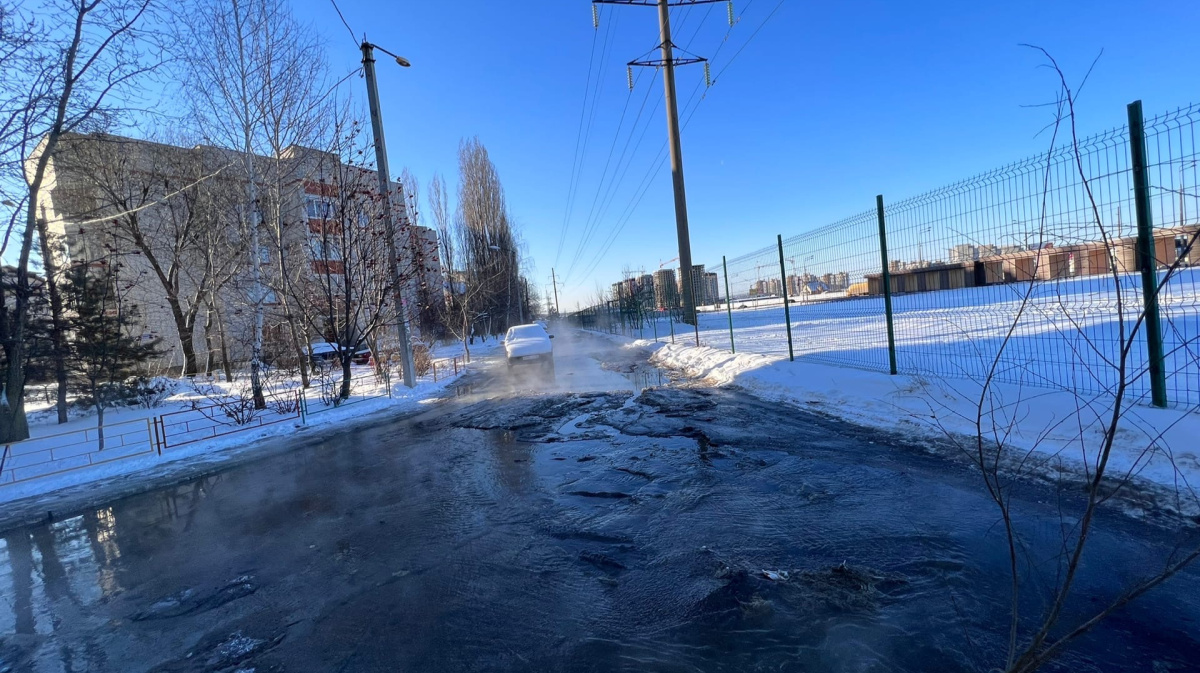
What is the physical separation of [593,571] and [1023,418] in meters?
4.06

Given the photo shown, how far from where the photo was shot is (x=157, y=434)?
28.5 feet

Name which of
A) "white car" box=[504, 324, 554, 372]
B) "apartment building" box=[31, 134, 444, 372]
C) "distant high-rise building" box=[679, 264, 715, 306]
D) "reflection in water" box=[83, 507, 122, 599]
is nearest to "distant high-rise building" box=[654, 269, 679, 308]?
"distant high-rise building" box=[679, 264, 715, 306]

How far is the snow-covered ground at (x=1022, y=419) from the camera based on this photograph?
380 cm

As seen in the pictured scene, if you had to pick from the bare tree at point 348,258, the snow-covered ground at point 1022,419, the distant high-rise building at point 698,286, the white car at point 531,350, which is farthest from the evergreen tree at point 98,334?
the distant high-rise building at point 698,286

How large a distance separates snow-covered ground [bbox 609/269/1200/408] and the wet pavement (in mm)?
1280

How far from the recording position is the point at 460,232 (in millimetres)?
41531

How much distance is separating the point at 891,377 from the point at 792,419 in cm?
191

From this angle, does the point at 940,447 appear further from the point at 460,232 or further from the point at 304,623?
the point at 460,232

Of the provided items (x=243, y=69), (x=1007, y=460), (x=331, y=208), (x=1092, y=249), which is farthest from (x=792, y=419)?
(x=243, y=69)

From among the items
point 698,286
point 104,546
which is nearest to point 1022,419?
point 104,546

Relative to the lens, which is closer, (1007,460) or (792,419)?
(1007,460)

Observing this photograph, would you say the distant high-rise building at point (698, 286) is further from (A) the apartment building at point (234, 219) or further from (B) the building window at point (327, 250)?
(B) the building window at point (327, 250)

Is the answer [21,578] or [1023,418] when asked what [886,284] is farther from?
[21,578]

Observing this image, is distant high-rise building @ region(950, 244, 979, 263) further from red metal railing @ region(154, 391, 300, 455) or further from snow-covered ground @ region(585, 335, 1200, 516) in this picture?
red metal railing @ region(154, 391, 300, 455)
